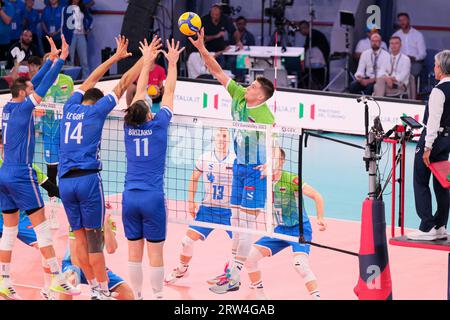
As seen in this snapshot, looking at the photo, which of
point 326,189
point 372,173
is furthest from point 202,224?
point 326,189

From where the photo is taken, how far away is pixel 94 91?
10102mm

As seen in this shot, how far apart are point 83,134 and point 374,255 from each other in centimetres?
310

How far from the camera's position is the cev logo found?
22297mm

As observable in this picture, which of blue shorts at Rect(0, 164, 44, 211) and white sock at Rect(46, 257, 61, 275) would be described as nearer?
blue shorts at Rect(0, 164, 44, 211)

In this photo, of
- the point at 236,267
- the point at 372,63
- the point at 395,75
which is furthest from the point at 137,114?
the point at 372,63

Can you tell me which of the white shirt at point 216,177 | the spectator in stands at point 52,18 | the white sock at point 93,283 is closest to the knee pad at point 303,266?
the white shirt at point 216,177

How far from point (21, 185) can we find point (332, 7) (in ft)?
50.1

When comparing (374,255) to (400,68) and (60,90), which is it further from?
(400,68)

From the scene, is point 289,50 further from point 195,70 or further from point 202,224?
point 202,224

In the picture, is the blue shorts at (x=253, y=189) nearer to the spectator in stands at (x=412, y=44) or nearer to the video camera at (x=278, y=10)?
the spectator in stands at (x=412, y=44)

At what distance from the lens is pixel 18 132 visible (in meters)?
10.3

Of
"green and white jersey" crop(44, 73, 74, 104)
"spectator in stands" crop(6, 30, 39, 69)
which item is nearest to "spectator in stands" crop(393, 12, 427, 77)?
"spectator in stands" crop(6, 30, 39, 69)

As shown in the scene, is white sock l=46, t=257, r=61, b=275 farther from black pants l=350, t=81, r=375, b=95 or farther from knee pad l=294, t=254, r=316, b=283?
black pants l=350, t=81, r=375, b=95

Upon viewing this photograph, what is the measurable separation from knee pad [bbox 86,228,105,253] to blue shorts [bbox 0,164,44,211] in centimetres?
90
